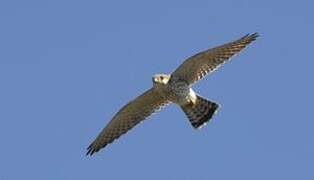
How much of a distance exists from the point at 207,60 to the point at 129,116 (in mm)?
1753

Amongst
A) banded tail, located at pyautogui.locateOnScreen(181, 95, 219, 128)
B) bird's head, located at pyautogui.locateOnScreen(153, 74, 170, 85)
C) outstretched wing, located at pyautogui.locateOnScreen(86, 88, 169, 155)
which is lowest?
banded tail, located at pyautogui.locateOnScreen(181, 95, 219, 128)

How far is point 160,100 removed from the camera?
723 inches

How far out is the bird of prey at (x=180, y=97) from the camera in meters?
17.7

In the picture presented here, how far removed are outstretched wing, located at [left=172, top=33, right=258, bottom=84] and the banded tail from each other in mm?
491

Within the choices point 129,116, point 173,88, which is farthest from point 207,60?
point 129,116

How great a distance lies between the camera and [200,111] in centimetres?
1817

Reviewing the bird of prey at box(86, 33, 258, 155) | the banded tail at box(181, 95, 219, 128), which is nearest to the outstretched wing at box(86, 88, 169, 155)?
the bird of prey at box(86, 33, 258, 155)

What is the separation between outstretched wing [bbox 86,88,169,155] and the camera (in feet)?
60.2

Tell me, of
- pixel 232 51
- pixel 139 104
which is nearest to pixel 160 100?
pixel 139 104

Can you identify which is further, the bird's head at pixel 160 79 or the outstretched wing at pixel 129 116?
the outstretched wing at pixel 129 116

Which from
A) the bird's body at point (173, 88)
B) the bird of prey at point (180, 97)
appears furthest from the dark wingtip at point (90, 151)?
the bird's body at point (173, 88)

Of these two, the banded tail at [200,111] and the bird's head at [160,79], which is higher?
the bird's head at [160,79]

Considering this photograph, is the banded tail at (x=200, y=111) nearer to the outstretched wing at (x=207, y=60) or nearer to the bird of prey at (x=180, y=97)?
the bird of prey at (x=180, y=97)

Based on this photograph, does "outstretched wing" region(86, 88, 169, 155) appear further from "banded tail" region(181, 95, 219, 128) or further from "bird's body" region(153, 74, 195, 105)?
"banded tail" region(181, 95, 219, 128)
